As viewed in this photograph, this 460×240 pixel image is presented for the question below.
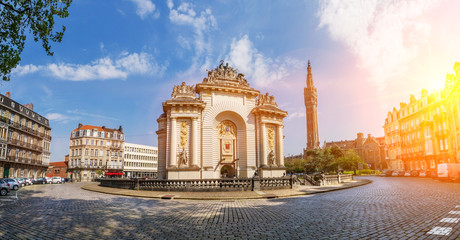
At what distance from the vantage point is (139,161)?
98.1 m

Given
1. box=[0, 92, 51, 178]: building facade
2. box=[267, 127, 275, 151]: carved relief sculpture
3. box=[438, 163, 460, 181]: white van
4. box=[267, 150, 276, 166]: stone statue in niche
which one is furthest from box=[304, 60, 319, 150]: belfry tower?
box=[0, 92, 51, 178]: building facade

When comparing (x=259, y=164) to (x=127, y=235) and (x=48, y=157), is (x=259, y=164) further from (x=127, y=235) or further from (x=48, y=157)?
(x=48, y=157)

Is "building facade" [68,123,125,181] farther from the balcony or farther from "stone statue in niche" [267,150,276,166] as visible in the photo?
the balcony

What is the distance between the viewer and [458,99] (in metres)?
41.2

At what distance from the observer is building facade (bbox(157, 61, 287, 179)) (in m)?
33.8

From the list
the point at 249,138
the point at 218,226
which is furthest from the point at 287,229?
the point at 249,138

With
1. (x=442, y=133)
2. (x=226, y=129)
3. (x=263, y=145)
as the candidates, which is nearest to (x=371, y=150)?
(x=442, y=133)

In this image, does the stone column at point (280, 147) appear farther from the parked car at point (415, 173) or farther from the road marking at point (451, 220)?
the parked car at point (415, 173)

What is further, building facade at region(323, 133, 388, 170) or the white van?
building facade at region(323, 133, 388, 170)

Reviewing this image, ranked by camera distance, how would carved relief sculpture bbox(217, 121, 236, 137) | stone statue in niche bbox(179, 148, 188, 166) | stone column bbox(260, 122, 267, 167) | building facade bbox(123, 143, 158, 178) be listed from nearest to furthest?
stone statue in niche bbox(179, 148, 188, 166) < stone column bbox(260, 122, 267, 167) < carved relief sculpture bbox(217, 121, 236, 137) < building facade bbox(123, 143, 158, 178)

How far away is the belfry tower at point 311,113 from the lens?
12156 cm

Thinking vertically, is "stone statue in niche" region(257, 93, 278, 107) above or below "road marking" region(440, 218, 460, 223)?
above

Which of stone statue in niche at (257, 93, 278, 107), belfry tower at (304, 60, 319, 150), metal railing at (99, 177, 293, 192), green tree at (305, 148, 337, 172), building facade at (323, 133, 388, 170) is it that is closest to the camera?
metal railing at (99, 177, 293, 192)

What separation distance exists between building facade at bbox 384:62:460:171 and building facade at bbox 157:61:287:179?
29375mm
